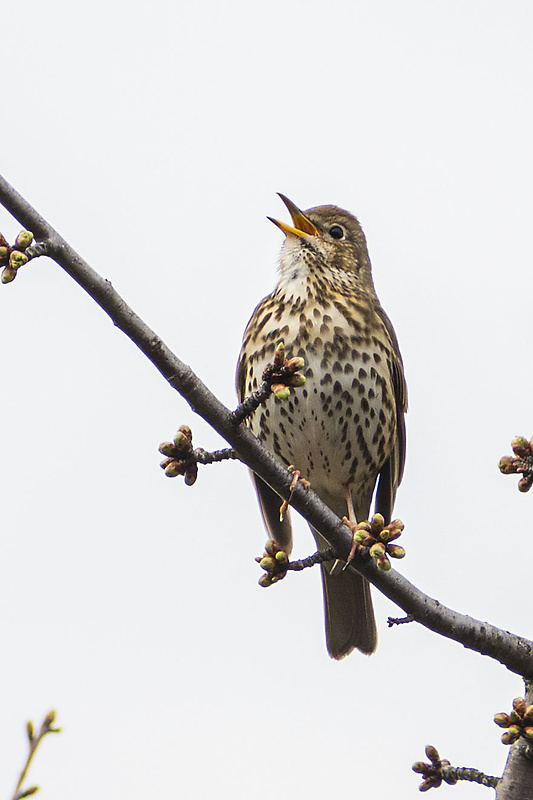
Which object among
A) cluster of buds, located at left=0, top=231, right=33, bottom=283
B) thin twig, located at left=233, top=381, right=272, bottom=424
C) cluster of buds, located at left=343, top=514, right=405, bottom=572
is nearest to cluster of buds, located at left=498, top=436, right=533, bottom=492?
cluster of buds, located at left=343, top=514, right=405, bottom=572

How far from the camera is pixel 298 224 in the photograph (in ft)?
23.2

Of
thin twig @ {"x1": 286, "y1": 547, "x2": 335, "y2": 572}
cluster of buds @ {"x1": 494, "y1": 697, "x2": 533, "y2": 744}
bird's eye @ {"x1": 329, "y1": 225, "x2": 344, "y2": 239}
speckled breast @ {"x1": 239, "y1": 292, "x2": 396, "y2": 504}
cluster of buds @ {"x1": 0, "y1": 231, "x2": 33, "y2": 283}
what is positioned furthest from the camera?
bird's eye @ {"x1": 329, "y1": 225, "x2": 344, "y2": 239}

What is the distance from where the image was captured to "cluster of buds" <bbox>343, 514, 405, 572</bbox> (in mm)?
3637

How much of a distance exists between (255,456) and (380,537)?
0.57 meters

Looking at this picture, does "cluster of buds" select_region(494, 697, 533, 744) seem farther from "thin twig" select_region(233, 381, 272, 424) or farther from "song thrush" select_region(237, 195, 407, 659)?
"song thrush" select_region(237, 195, 407, 659)

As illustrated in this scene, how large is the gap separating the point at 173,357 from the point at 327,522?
108 centimetres

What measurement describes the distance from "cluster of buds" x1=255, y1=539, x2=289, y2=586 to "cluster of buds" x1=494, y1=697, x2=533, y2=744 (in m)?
1.07

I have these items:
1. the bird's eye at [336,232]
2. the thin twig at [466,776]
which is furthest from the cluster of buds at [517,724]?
the bird's eye at [336,232]

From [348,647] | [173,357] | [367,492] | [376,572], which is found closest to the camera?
[173,357]

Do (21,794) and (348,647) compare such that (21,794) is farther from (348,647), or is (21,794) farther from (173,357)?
(348,647)

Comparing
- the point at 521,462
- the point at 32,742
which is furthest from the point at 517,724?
the point at 32,742

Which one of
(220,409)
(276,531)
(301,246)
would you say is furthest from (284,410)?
(220,409)

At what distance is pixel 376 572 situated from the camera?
154 inches

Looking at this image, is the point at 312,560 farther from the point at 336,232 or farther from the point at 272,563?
the point at 336,232
